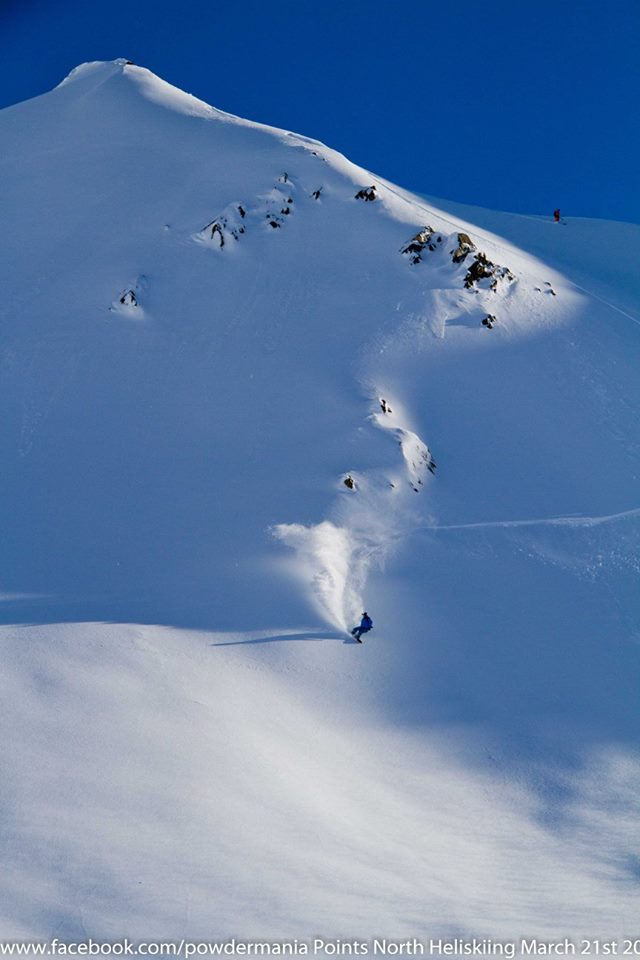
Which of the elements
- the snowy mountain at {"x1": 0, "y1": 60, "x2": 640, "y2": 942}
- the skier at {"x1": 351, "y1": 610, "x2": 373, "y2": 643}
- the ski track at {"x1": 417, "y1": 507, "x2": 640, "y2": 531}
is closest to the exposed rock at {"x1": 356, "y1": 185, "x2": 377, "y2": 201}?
the snowy mountain at {"x1": 0, "y1": 60, "x2": 640, "y2": 942}

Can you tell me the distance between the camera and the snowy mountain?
30.1 ft

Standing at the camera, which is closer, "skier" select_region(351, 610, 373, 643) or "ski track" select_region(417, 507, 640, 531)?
"skier" select_region(351, 610, 373, 643)

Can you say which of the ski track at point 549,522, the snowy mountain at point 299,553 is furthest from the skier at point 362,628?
the ski track at point 549,522

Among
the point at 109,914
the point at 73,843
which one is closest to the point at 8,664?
the point at 73,843

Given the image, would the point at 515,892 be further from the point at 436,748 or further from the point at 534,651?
the point at 534,651

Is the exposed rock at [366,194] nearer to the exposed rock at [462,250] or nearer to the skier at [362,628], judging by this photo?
the exposed rock at [462,250]

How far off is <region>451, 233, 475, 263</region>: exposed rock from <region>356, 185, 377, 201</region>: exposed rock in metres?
4.70

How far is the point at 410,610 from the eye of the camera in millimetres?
17609

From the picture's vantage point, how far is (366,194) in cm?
3444

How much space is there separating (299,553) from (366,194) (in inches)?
847

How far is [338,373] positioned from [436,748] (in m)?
14.7

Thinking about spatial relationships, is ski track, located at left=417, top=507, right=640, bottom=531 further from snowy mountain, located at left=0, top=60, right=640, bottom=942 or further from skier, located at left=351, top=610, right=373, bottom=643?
skier, located at left=351, top=610, right=373, bottom=643

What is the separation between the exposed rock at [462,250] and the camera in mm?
31219

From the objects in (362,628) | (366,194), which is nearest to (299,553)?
(362,628)
